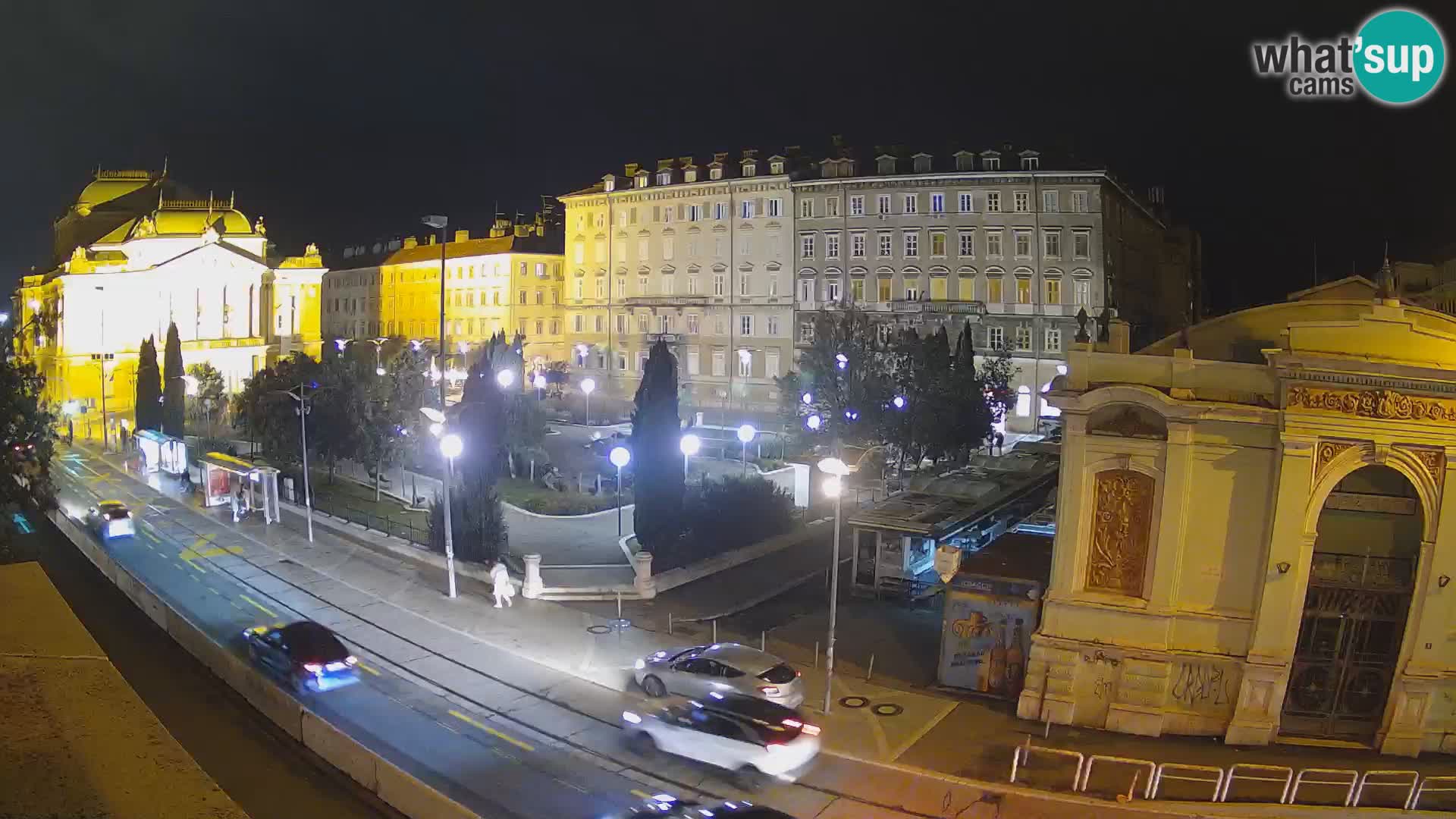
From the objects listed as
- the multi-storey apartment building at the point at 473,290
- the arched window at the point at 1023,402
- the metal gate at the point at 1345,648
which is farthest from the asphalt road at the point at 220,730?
the multi-storey apartment building at the point at 473,290

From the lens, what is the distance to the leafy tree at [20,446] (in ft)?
81.1

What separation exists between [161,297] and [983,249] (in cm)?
6055

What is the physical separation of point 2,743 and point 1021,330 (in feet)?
186

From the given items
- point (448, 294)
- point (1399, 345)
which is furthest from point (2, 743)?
point (448, 294)

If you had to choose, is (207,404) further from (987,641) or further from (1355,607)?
(1355,607)

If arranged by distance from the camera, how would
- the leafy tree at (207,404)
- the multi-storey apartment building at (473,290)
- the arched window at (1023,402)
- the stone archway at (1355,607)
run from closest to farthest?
the stone archway at (1355,607) < the arched window at (1023,402) < the leafy tree at (207,404) < the multi-storey apartment building at (473,290)

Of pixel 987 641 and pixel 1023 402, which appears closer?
pixel 987 641

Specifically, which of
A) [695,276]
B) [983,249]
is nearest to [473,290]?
[695,276]

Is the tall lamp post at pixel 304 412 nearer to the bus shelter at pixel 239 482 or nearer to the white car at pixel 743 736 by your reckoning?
the bus shelter at pixel 239 482

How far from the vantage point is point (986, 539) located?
2703 centimetres

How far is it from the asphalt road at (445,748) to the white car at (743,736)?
120 centimetres

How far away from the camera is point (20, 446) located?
25.7 m

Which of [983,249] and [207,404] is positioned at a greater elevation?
[983,249]

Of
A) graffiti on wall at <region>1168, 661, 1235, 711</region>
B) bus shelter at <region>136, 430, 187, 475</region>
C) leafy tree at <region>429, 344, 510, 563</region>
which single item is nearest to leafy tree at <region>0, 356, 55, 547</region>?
leafy tree at <region>429, 344, 510, 563</region>
